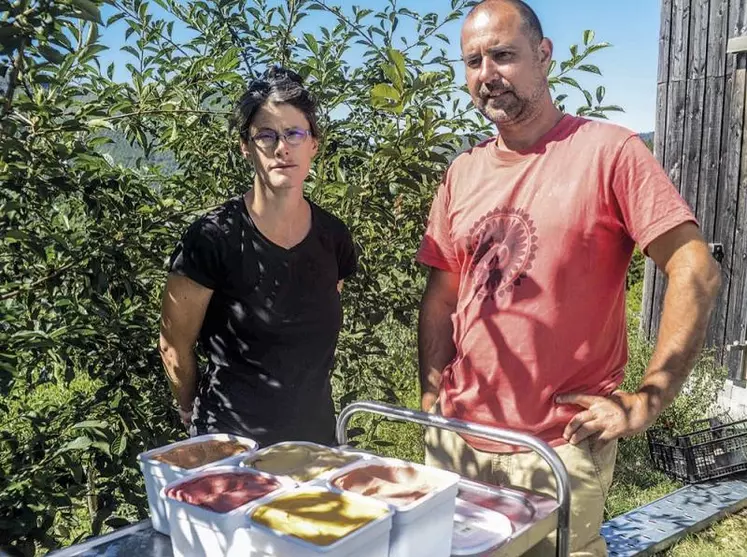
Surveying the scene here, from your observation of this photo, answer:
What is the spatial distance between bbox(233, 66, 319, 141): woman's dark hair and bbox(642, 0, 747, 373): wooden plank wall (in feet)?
15.2

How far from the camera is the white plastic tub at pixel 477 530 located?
1415mm

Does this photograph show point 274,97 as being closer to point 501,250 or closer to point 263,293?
point 263,293

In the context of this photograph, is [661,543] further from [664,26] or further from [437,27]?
[664,26]

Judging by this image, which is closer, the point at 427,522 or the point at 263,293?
the point at 427,522

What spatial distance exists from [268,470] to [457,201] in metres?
0.99

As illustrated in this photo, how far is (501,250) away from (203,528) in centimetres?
105

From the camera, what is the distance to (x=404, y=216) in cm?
308

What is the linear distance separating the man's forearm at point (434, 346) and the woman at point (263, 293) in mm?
328

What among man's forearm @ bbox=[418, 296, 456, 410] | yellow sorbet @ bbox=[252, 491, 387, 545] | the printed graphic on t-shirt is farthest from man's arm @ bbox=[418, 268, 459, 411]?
yellow sorbet @ bbox=[252, 491, 387, 545]

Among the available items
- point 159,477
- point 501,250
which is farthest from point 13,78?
point 501,250

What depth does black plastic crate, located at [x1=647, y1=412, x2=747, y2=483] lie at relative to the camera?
5.00 m

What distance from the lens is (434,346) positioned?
229 cm

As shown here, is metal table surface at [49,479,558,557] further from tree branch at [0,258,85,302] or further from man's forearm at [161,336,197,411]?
tree branch at [0,258,85,302]

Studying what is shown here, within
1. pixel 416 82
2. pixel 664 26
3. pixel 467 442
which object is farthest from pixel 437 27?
pixel 664 26
